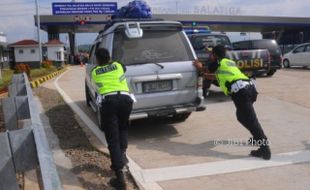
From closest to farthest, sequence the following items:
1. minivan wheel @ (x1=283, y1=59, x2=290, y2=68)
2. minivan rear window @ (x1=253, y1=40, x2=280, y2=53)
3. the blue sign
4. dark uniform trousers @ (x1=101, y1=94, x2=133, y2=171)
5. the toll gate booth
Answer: dark uniform trousers @ (x1=101, y1=94, x2=133, y2=171) < minivan rear window @ (x1=253, y1=40, x2=280, y2=53) < minivan wheel @ (x1=283, y1=59, x2=290, y2=68) < the blue sign < the toll gate booth

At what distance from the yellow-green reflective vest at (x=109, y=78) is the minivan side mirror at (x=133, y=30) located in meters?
1.56

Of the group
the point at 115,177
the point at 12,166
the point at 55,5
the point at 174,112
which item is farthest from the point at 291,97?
Result: the point at 55,5

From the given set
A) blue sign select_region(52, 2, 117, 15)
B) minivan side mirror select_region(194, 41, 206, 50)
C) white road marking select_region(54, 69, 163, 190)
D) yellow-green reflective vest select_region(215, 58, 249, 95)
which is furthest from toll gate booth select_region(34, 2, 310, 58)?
yellow-green reflective vest select_region(215, 58, 249, 95)

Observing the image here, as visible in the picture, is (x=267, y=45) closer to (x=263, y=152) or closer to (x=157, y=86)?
(x=157, y=86)

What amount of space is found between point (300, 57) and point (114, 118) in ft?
68.4

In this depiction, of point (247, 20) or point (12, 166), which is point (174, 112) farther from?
point (247, 20)

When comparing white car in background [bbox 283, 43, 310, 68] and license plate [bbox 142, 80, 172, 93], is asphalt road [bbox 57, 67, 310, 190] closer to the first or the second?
license plate [bbox 142, 80, 172, 93]

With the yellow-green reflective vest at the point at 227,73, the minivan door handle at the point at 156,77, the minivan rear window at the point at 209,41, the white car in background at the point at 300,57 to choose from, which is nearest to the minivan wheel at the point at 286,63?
the white car in background at the point at 300,57

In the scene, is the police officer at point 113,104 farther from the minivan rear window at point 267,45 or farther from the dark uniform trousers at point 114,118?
the minivan rear window at point 267,45

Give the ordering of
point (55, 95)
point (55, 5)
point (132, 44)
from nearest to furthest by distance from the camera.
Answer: point (132, 44), point (55, 95), point (55, 5)

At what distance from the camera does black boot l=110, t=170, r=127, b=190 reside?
16.7 ft

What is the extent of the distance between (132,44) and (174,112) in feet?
4.63

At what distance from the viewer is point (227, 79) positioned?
6.54 m

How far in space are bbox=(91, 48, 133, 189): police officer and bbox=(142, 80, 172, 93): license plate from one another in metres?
1.51
